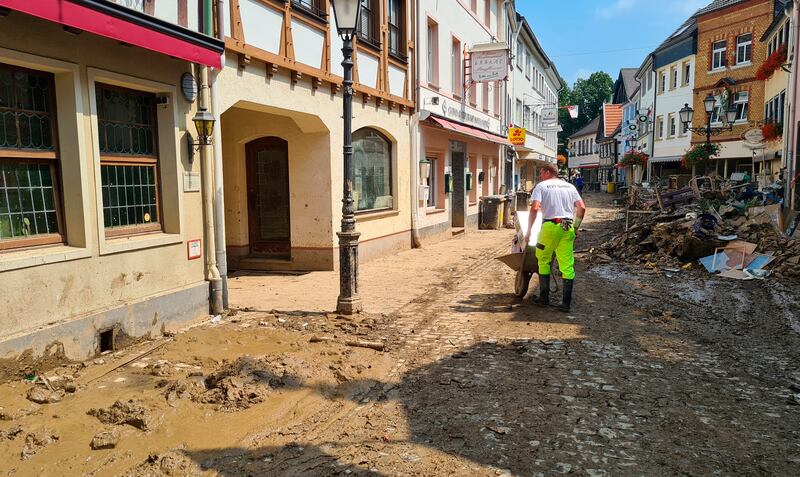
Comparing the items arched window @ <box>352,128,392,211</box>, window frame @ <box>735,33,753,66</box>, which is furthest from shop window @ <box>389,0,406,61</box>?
window frame @ <box>735,33,753,66</box>

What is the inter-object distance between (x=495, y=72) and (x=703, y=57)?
2043 centimetres

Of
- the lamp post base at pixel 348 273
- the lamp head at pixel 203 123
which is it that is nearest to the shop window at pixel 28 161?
the lamp head at pixel 203 123

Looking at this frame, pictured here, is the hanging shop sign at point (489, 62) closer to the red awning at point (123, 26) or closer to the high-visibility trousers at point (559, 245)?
the high-visibility trousers at point (559, 245)

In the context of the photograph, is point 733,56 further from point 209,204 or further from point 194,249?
point 194,249

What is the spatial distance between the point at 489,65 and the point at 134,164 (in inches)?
515

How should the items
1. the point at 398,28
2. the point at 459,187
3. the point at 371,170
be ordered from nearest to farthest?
1. the point at 371,170
2. the point at 398,28
3. the point at 459,187

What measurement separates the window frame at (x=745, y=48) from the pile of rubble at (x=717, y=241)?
19.8 m

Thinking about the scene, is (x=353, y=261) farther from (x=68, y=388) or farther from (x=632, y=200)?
(x=632, y=200)

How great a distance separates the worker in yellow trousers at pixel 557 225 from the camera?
702 cm

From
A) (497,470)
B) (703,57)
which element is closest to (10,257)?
(497,470)

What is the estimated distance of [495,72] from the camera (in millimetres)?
17031

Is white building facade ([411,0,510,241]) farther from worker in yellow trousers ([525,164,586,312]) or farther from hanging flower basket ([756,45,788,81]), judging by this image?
hanging flower basket ([756,45,788,81])

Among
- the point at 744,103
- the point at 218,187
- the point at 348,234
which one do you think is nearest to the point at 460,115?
the point at 348,234

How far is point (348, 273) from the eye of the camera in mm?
6996
